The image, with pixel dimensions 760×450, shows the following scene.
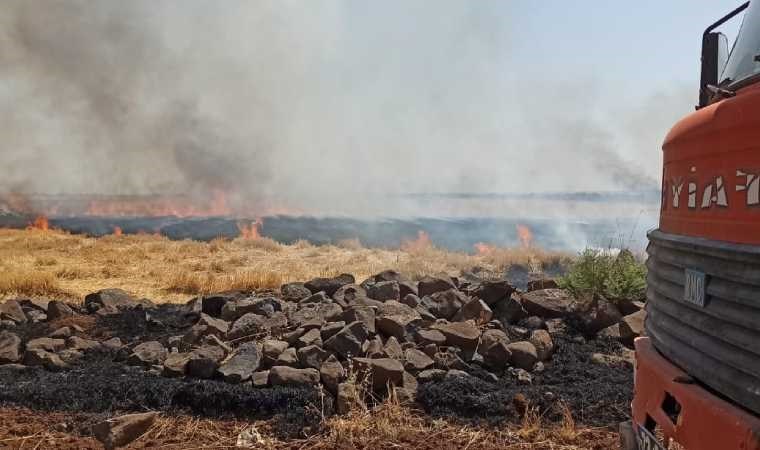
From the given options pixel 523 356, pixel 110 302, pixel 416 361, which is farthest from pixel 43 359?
pixel 523 356

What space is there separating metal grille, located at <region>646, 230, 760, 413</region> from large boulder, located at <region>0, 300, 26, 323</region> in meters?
8.83

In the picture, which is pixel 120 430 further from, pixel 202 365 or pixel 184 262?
pixel 184 262

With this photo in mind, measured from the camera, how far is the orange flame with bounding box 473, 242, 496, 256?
73.0 feet

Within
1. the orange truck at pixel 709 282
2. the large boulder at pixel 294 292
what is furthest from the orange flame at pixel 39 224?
the orange truck at pixel 709 282

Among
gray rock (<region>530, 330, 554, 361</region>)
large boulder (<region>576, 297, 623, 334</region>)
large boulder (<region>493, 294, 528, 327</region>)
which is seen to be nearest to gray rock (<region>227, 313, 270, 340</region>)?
large boulder (<region>493, 294, 528, 327</region>)

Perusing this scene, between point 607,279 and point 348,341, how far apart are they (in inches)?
158

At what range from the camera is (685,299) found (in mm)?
2643

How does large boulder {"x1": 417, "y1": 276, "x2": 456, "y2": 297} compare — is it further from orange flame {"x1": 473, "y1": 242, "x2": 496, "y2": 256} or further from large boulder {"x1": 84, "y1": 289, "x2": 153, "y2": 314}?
orange flame {"x1": 473, "y1": 242, "x2": 496, "y2": 256}

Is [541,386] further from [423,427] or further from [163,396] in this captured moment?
[163,396]

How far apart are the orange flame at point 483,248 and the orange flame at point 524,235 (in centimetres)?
151

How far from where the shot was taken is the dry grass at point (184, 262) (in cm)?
1292

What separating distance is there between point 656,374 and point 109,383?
16.8ft

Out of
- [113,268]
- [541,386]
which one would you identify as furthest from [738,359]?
[113,268]

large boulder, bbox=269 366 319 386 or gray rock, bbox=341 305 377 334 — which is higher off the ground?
gray rock, bbox=341 305 377 334
